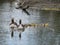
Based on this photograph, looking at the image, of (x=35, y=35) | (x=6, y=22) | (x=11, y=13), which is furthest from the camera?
(x=11, y=13)

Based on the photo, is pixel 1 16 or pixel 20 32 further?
pixel 1 16

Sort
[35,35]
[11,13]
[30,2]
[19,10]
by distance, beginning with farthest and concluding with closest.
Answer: [30,2]
[19,10]
[11,13]
[35,35]

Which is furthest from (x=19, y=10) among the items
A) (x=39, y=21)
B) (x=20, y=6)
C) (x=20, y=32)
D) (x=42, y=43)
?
(x=42, y=43)

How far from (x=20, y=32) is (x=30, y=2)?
14.8 feet

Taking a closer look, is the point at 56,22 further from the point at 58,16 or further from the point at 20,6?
the point at 20,6

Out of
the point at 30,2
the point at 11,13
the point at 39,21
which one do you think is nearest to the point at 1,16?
the point at 11,13

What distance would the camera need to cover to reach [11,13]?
8453mm

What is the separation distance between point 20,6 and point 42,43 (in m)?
4.21

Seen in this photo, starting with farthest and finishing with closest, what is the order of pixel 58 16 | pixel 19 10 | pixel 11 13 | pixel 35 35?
pixel 19 10, pixel 11 13, pixel 58 16, pixel 35 35

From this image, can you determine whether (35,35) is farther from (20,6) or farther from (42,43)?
(20,6)

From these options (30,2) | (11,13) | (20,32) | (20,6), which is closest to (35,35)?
(20,32)

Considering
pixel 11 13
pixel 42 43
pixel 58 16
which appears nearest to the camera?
pixel 42 43

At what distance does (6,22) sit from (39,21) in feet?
2.63

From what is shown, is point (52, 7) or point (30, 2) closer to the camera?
point (52, 7)
